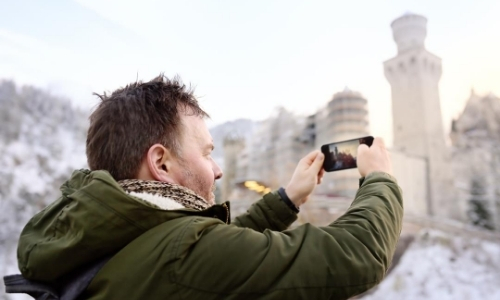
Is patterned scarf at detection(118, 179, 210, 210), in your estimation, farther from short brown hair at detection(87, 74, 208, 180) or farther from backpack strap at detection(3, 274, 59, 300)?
backpack strap at detection(3, 274, 59, 300)

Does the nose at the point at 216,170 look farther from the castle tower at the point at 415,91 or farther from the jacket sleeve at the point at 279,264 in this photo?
the castle tower at the point at 415,91

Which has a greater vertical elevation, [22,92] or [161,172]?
[22,92]

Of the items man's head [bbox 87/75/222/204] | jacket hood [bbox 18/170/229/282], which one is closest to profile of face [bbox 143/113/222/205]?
man's head [bbox 87/75/222/204]

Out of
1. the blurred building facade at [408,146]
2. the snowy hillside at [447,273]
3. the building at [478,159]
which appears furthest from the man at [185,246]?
the building at [478,159]

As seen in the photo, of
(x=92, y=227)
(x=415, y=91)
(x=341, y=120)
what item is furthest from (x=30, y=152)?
(x=415, y=91)

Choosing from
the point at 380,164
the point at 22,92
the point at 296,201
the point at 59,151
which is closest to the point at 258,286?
the point at 380,164

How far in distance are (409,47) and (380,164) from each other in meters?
30.3

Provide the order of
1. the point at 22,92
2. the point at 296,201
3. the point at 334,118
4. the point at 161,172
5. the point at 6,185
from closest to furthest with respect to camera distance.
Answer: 1. the point at 161,172
2. the point at 296,201
3. the point at 6,185
4. the point at 22,92
5. the point at 334,118

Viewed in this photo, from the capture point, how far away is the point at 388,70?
28.7 metres

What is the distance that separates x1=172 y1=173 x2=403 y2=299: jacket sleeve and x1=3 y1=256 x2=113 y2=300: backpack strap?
0.50 ft

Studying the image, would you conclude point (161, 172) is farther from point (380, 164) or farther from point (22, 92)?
point (22, 92)

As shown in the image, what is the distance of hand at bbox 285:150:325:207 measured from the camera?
45.3 inches

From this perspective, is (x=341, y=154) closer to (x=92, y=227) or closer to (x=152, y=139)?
(x=152, y=139)

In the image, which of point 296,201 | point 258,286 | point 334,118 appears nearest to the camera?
point 258,286
